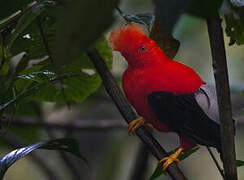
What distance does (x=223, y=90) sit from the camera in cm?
89

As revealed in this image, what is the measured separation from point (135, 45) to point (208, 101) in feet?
1.19

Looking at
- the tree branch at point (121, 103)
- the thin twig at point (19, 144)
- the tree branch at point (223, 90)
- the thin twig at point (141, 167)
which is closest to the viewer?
the tree branch at point (223, 90)

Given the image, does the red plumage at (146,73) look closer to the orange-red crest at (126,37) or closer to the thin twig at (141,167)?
the orange-red crest at (126,37)

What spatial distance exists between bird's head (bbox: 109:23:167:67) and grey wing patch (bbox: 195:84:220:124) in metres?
0.25

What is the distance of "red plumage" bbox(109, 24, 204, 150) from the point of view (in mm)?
1514

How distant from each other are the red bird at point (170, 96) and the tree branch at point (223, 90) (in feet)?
1.28

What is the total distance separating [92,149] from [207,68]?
1.26 metres

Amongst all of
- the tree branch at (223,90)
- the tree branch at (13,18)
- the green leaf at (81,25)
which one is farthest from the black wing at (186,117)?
the green leaf at (81,25)

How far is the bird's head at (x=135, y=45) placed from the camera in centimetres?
154

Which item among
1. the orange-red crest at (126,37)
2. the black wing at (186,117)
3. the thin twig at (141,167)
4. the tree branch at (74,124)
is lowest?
the thin twig at (141,167)

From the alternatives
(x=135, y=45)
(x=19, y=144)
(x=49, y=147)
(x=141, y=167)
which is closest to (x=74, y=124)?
(x=19, y=144)

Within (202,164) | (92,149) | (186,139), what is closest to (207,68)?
(202,164)

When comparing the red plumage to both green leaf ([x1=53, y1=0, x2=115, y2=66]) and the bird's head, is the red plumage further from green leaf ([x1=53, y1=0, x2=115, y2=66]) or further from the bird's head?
green leaf ([x1=53, y1=0, x2=115, y2=66])

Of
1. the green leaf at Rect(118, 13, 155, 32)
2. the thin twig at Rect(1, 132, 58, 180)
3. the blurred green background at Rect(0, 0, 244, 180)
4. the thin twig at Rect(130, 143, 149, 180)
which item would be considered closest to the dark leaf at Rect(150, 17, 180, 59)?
the green leaf at Rect(118, 13, 155, 32)
